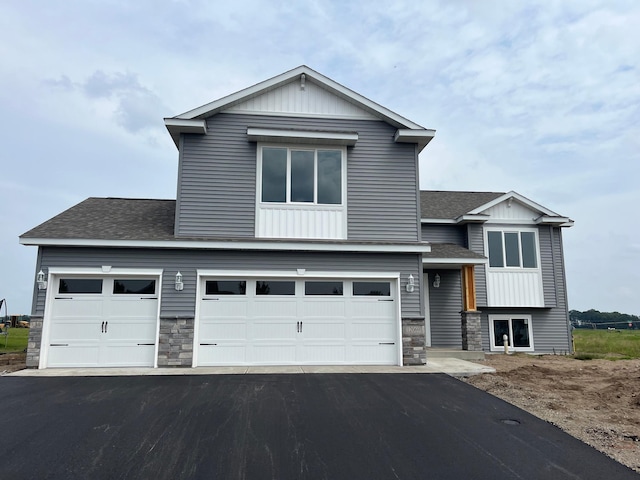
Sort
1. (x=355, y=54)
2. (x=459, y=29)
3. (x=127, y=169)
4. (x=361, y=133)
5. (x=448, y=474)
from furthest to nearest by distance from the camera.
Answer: (x=127, y=169) → (x=355, y=54) → (x=459, y=29) → (x=361, y=133) → (x=448, y=474)

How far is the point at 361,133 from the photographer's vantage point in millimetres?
10617

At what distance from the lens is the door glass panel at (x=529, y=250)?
569 inches

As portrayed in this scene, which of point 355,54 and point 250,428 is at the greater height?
point 355,54

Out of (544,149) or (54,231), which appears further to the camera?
(544,149)

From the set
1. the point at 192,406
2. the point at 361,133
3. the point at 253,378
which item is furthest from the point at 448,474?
the point at 361,133

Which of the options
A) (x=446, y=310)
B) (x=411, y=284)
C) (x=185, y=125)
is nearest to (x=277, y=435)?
(x=411, y=284)

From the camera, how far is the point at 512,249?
1450 cm

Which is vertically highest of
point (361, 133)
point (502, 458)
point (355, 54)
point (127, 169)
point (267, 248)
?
point (355, 54)

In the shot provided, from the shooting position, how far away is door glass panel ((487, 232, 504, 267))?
14.3 m

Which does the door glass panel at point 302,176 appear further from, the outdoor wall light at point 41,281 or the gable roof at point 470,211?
the outdoor wall light at point 41,281

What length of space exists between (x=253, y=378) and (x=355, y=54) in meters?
10.9

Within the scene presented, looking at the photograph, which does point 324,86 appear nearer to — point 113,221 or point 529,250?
point 113,221

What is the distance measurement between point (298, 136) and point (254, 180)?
1557mm

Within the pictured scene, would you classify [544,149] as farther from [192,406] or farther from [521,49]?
[192,406]
